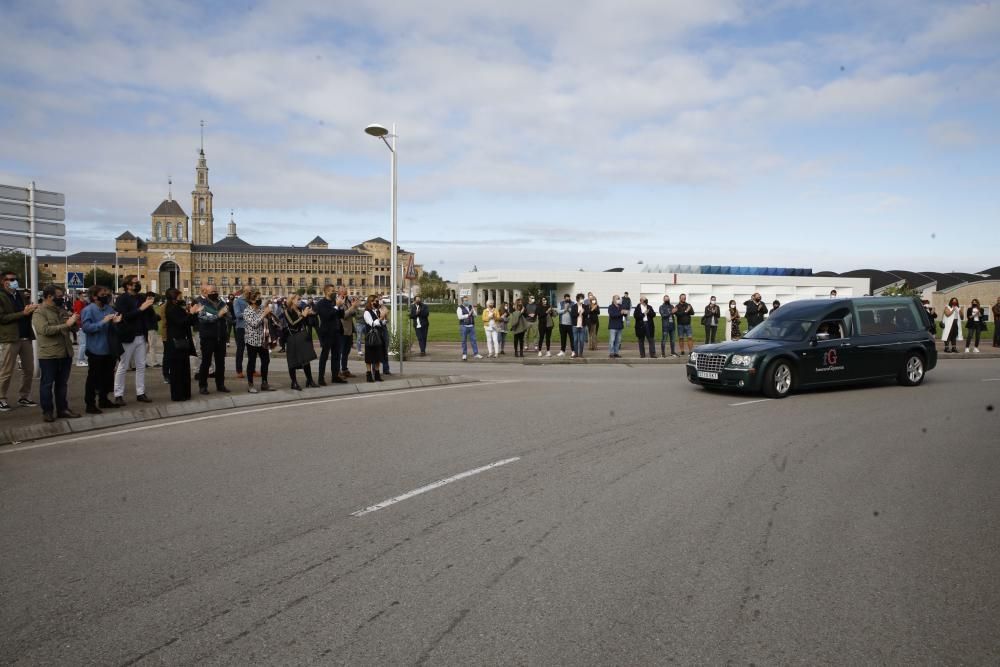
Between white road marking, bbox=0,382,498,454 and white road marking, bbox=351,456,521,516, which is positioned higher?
white road marking, bbox=0,382,498,454

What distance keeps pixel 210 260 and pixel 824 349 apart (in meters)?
176

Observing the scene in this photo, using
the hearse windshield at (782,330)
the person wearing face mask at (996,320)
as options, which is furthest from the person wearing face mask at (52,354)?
the person wearing face mask at (996,320)

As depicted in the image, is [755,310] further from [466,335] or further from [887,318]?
[466,335]

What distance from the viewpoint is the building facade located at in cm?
16038

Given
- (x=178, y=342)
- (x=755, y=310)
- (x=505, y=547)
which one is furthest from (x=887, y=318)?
(x=178, y=342)

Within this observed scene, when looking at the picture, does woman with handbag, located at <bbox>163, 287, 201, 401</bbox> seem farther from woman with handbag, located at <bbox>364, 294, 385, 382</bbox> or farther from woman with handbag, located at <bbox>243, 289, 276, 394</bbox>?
woman with handbag, located at <bbox>364, 294, 385, 382</bbox>

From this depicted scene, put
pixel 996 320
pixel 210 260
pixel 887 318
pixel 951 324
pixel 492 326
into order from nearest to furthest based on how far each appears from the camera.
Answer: pixel 887 318 → pixel 492 326 → pixel 951 324 → pixel 996 320 → pixel 210 260

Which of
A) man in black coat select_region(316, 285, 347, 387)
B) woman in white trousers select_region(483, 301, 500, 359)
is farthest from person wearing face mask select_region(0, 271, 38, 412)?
woman in white trousers select_region(483, 301, 500, 359)

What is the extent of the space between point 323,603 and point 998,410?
11121mm

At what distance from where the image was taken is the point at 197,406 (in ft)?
35.8

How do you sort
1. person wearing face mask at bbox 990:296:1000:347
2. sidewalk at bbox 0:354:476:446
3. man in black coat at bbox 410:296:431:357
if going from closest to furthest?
sidewalk at bbox 0:354:476:446, man in black coat at bbox 410:296:431:357, person wearing face mask at bbox 990:296:1000:347

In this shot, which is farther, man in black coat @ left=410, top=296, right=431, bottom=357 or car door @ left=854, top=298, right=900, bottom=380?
→ man in black coat @ left=410, top=296, right=431, bottom=357

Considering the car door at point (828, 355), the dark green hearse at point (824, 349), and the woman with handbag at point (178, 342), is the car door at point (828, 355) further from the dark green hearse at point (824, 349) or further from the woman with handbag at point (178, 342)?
the woman with handbag at point (178, 342)

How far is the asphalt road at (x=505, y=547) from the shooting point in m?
3.42
